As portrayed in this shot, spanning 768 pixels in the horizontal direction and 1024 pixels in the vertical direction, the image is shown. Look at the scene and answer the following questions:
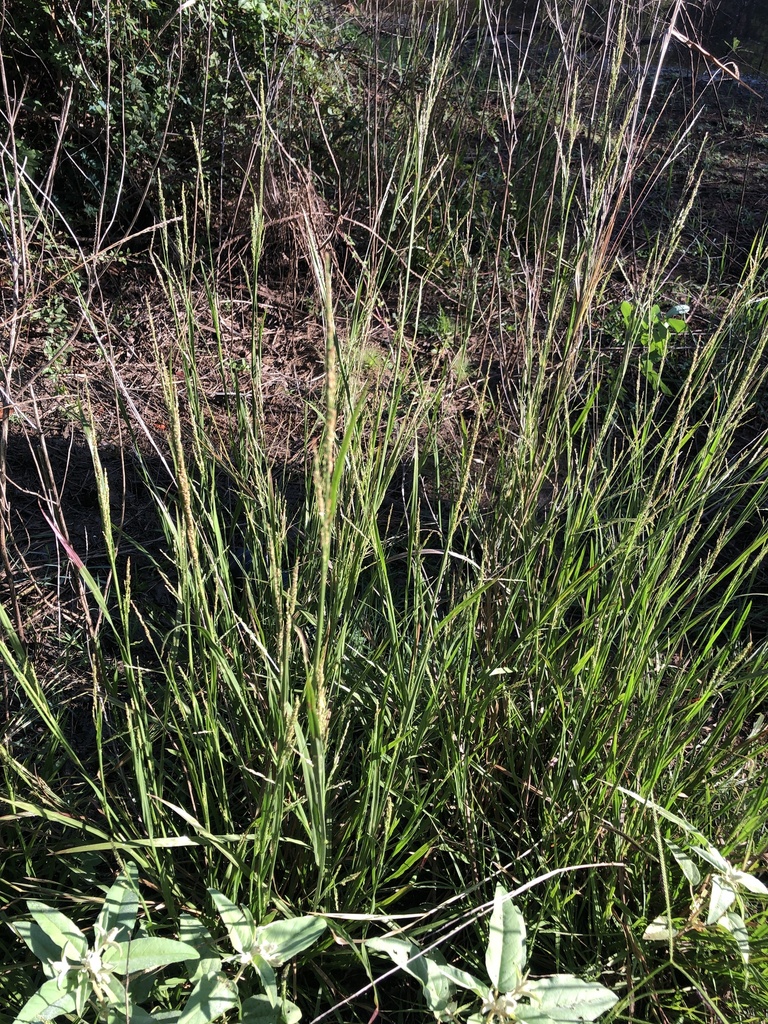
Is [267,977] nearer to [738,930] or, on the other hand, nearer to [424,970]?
[424,970]

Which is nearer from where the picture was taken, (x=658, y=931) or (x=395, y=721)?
(x=658, y=931)

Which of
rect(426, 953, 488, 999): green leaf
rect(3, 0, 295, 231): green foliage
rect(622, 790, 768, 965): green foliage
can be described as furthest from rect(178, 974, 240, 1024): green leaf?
rect(3, 0, 295, 231): green foliage

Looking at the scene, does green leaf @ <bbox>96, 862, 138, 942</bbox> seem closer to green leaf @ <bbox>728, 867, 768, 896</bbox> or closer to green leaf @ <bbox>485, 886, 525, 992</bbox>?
green leaf @ <bbox>485, 886, 525, 992</bbox>

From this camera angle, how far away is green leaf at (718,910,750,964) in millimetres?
990

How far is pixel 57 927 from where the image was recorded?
3.19 ft

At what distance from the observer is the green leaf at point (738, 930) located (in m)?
0.99

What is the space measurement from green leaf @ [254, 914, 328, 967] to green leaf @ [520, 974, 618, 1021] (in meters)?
0.28

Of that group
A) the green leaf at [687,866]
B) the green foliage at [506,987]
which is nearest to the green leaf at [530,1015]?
the green foliage at [506,987]

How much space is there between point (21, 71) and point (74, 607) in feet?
7.92

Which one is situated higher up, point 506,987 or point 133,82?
point 133,82

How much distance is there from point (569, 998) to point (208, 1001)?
46 cm

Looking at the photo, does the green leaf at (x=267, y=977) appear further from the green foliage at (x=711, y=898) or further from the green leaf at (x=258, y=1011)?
the green foliage at (x=711, y=898)

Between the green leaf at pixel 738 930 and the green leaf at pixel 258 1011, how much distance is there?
61 cm

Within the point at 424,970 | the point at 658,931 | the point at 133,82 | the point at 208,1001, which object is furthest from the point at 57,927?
the point at 133,82
